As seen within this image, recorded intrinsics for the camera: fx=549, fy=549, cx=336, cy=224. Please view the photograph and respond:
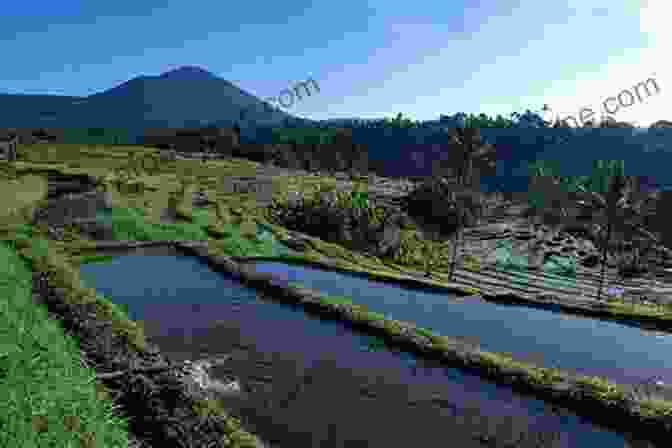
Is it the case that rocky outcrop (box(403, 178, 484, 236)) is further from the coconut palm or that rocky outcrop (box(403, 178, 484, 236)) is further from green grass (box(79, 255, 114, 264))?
green grass (box(79, 255, 114, 264))

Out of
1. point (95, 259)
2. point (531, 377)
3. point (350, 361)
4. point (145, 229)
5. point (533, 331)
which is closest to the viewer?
point (531, 377)

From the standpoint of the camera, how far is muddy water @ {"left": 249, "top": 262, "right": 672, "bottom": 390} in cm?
2434

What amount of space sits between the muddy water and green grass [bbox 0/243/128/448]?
56.1 feet

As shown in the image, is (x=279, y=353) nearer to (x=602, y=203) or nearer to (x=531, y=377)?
(x=531, y=377)

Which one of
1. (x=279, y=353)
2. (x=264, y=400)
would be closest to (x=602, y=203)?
(x=279, y=353)

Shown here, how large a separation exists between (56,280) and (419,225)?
291 ft

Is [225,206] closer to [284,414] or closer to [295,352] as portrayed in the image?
[295,352]

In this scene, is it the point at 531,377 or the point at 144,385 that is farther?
the point at 531,377

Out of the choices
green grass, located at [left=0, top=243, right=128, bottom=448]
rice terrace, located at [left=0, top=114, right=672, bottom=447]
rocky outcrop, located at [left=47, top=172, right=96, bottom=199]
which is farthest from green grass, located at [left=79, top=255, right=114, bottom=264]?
rocky outcrop, located at [left=47, top=172, right=96, bottom=199]

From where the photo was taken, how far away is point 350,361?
22094mm

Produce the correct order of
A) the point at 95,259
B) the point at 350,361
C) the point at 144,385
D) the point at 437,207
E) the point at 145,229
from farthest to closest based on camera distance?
the point at 437,207
the point at 145,229
the point at 95,259
the point at 350,361
the point at 144,385

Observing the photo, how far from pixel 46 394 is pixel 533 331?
929 inches

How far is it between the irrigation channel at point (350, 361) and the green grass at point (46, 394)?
3980 mm

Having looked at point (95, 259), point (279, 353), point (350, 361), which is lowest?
point (95, 259)
